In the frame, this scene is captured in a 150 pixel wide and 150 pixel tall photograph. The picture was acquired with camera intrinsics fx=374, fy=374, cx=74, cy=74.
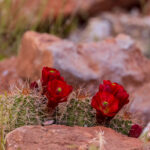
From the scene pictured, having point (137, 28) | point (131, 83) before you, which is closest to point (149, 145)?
point (131, 83)

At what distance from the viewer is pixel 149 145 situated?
6.41 ft

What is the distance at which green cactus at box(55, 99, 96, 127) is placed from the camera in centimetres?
230

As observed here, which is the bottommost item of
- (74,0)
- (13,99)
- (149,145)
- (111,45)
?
(149,145)

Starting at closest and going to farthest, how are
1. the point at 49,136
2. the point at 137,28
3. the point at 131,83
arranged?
1. the point at 49,136
2. the point at 131,83
3. the point at 137,28

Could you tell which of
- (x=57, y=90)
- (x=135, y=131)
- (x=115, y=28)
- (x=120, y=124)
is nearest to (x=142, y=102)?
(x=135, y=131)

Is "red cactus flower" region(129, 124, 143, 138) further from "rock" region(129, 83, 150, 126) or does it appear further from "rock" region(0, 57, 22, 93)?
"rock" region(0, 57, 22, 93)

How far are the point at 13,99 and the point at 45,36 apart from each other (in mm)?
2082

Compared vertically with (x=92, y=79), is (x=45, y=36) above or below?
above

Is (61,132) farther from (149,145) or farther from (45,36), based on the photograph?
(45,36)

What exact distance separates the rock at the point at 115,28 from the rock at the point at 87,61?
6.44ft

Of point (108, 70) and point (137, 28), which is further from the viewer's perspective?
point (137, 28)

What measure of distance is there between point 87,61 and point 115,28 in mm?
2724

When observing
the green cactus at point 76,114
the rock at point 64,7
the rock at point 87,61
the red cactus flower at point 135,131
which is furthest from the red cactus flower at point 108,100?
the rock at point 64,7

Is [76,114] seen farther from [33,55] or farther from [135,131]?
[33,55]
